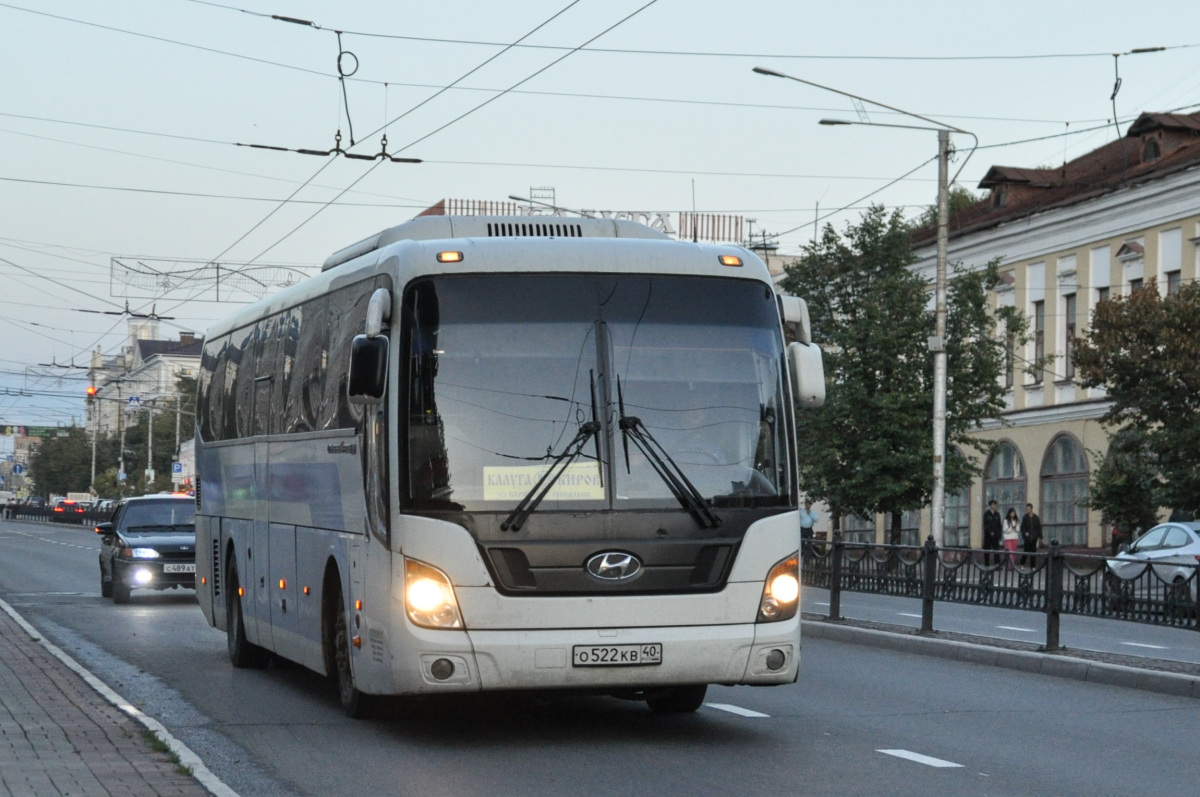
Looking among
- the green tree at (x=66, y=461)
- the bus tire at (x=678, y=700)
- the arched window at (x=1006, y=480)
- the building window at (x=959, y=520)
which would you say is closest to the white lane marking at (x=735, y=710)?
the bus tire at (x=678, y=700)

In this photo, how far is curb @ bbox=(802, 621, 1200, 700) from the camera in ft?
47.5

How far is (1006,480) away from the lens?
5347cm

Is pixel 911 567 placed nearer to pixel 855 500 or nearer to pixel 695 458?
pixel 695 458

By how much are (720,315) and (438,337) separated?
164 cm

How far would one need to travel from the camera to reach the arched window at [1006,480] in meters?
52.6

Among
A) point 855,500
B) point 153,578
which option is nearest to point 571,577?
point 153,578

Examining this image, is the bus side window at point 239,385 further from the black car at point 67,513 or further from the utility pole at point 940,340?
the black car at point 67,513

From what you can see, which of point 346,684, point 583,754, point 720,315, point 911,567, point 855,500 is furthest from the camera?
point 855,500

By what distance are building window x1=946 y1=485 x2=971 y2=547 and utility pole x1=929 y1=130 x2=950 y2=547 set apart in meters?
21.3

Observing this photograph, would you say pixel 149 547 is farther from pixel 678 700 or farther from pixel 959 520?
pixel 959 520

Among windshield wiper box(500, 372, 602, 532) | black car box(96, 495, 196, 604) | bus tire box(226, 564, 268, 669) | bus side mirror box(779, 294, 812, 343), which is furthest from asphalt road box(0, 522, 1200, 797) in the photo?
black car box(96, 495, 196, 604)

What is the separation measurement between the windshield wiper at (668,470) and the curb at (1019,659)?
538cm

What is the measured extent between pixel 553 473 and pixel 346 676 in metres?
2.46

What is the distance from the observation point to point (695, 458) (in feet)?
34.9
